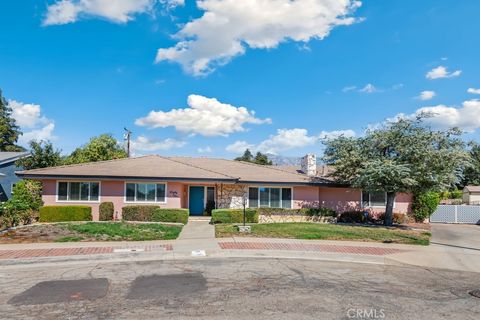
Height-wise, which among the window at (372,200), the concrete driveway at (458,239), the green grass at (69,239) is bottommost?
the concrete driveway at (458,239)

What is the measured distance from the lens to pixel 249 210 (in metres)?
21.1

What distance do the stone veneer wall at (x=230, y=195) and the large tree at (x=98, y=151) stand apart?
19.0 metres

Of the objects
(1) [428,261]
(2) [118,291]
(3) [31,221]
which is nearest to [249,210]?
(1) [428,261]

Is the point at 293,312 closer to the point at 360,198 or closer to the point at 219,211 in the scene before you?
the point at 219,211

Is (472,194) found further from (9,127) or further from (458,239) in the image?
(9,127)

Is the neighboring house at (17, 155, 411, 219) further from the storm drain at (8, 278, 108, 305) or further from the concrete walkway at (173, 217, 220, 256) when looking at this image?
the storm drain at (8, 278, 108, 305)

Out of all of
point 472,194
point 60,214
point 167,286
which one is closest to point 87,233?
point 60,214

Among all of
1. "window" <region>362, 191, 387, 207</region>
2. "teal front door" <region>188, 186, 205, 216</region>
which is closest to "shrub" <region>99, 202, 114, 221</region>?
"teal front door" <region>188, 186, 205, 216</region>

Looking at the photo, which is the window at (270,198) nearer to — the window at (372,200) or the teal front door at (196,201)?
the teal front door at (196,201)

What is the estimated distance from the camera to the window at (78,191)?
74.0 ft

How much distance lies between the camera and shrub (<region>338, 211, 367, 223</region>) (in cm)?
2353

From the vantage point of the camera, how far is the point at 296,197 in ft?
77.9

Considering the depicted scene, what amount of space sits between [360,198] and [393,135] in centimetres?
530

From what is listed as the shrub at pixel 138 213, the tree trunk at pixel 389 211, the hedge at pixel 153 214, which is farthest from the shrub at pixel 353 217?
the shrub at pixel 138 213
